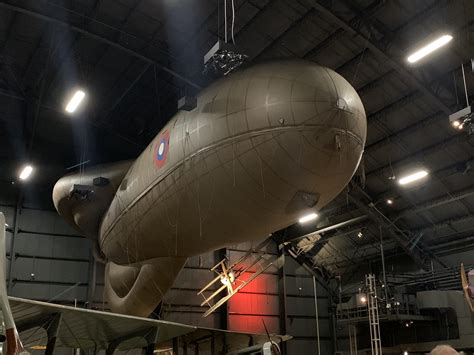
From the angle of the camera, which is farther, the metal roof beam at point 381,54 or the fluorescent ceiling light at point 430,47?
the metal roof beam at point 381,54

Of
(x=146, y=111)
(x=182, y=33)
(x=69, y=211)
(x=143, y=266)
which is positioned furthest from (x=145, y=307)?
(x=146, y=111)

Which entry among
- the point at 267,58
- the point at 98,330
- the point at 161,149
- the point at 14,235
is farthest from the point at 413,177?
the point at 14,235

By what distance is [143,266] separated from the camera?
1288 centimetres

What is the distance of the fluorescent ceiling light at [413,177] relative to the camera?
779 inches

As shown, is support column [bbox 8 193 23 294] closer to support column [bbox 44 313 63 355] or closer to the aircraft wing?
the aircraft wing

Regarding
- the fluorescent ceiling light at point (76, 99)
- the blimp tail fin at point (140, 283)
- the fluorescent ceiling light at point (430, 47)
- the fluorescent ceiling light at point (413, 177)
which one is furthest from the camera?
the fluorescent ceiling light at point (413, 177)

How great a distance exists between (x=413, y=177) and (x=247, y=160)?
13324 millimetres

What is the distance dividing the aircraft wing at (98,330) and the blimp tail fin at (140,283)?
104cm

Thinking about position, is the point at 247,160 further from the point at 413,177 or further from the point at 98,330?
the point at 413,177

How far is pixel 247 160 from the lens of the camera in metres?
8.41

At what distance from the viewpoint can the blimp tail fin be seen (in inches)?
480

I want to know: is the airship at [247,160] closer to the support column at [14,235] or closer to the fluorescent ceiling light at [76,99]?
the fluorescent ceiling light at [76,99]

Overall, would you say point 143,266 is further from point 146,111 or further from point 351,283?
point 351,283

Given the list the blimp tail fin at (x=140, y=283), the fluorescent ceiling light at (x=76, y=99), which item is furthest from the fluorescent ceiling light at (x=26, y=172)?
the blimp tail fin at (x=140, y=283)
